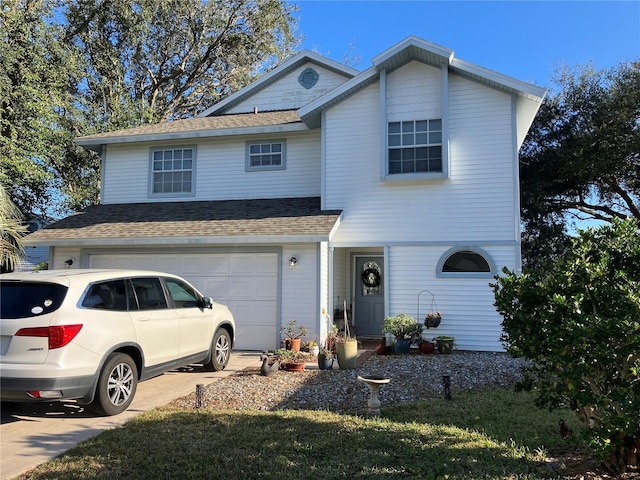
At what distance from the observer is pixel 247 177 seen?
12500 millimetres

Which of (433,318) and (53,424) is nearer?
(53,424)

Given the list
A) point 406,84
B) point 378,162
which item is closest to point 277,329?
point 378,162

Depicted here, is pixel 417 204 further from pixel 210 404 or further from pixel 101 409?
pixel 101 409

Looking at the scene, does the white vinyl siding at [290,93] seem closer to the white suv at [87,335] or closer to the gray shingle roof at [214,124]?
the gray shingle roof at [214,124]

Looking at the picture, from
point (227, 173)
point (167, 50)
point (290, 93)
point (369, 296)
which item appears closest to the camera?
point (227, 173)

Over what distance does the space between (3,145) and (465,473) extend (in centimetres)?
1782

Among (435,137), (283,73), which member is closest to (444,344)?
(435,137)

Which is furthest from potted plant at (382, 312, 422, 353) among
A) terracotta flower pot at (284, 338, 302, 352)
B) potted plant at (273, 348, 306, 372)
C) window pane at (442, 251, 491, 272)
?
potted plant at (273, 348, 306, 372)

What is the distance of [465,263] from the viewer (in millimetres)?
10305

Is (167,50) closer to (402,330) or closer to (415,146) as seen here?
(415,146)

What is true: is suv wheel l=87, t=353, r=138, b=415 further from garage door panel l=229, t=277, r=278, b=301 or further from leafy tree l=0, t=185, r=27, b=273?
leafy tree l=0, t=185, r=27, b=273

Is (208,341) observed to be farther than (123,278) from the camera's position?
Yes

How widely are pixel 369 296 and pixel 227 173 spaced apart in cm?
525

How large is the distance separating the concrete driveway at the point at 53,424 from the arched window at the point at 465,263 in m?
5.83
